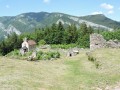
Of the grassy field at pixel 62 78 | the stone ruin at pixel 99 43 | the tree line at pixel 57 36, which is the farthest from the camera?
the tree line at pixel 57 36

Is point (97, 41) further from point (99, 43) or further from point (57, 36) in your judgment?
point (57, 36)

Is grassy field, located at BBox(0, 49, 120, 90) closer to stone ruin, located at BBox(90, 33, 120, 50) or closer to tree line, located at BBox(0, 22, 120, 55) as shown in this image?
stone ruin, located at BBox(90, 33, 120, 50)

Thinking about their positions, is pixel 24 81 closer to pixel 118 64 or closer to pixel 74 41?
pixel 118 64

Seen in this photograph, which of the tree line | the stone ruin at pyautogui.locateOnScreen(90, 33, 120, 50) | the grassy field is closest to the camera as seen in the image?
the grassy field

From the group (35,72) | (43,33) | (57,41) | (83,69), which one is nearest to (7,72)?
(35,72)

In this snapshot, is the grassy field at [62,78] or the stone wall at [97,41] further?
the stone wall at [97,41]

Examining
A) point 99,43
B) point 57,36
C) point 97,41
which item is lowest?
point 99,43

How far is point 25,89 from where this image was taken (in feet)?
A: 85.1

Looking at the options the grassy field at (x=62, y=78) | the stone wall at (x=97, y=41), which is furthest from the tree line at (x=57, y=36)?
the grassy field at (x=62, y=78)

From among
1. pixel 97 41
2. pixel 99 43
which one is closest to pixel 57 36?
pixel 97 41

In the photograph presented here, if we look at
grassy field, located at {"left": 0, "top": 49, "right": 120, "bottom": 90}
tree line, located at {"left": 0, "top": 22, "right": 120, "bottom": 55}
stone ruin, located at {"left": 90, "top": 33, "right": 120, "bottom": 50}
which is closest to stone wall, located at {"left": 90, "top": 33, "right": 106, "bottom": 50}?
stone ruin, located at {"left": 90, "top": 33, "right": 120, "bottom": 50}

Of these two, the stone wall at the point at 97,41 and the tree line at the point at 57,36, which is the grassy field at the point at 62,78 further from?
the tree line at the point at 57,36

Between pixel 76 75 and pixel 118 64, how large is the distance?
719cm

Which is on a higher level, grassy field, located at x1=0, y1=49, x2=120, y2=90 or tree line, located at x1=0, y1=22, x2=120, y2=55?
tree line, located at x1=0, y1=22, x2=120, y2=55
